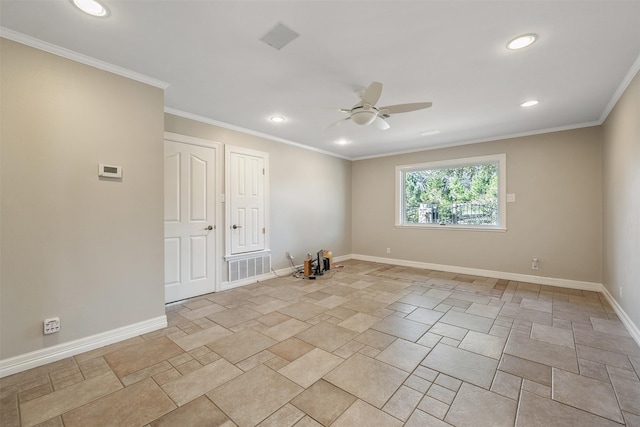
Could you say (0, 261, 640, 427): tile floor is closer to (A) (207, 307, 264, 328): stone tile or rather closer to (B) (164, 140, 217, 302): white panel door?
(A) (207, 307, 264, 328): stone tile

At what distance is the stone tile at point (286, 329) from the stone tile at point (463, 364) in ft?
4.06

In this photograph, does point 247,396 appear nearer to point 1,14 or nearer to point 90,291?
point 90,291

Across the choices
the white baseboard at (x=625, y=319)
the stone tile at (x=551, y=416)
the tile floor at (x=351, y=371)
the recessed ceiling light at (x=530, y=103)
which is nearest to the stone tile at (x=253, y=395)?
the tile floor at (x=351, y=371)

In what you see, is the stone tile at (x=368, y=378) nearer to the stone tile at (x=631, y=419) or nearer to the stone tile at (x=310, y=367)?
the stone tile at (x=310, y=367)

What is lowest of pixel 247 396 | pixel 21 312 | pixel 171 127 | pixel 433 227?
pixel 247 396

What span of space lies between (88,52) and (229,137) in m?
2.06

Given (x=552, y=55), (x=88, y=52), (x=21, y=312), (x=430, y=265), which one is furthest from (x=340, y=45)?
(x=430, y=265)

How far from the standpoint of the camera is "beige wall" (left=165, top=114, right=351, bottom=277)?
470cm

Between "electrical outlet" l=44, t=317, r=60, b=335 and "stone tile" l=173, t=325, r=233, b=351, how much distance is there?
91cm

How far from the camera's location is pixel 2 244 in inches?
80.9

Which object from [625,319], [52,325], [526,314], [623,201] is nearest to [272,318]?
[52,325]

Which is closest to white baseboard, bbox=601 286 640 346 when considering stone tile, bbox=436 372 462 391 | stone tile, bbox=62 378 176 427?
stone tile, bbox=436 372 462 391

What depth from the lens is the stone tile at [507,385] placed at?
186 centimetres

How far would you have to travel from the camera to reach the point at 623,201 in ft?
9.93
